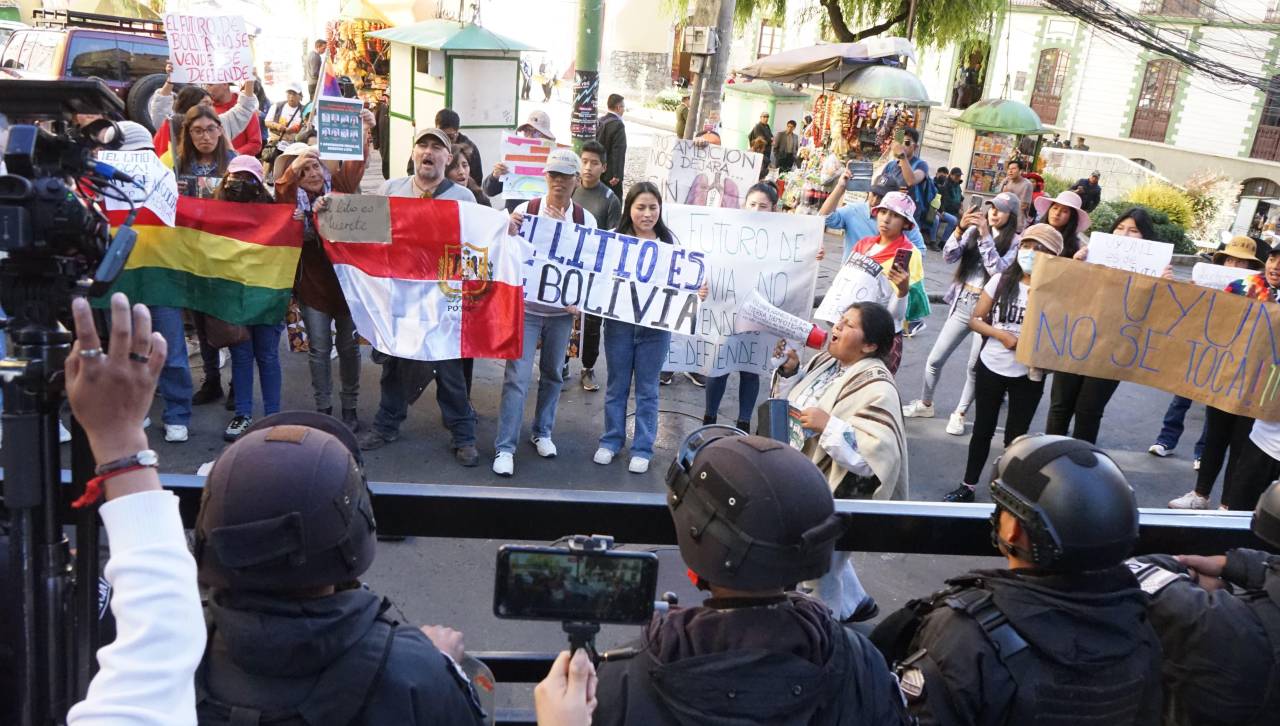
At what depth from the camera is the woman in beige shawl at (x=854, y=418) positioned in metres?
3.93

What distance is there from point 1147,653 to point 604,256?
457 cm

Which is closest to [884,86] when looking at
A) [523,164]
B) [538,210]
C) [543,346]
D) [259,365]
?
[523,164]

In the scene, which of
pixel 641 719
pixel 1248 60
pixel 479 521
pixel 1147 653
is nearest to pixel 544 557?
pixel 641 719

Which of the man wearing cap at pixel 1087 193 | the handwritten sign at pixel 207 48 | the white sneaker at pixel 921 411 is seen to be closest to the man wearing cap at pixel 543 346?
the white sneaker at pixel 921 411

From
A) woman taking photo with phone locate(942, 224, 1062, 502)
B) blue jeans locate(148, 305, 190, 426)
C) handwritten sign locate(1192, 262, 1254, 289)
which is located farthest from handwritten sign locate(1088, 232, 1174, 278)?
blue jeans locate(148, 305, 190, 426)

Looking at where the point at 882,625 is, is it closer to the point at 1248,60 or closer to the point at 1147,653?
the point at 1147,653

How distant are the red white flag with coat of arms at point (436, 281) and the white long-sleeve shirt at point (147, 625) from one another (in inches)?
193

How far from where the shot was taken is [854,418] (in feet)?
13.2

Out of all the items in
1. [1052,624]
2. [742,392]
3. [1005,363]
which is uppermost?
[1052,624]

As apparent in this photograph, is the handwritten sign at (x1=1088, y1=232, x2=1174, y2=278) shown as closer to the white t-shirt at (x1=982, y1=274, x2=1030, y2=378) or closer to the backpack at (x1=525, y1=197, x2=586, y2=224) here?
the white t-shirt at (x1=982, y1=274, x2=1030, y2=378)

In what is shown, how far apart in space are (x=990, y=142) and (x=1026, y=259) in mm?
16073

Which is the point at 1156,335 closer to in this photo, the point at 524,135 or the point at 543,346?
the point at 543,346

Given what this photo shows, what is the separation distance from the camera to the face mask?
6.21m

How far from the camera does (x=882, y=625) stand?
248cm
